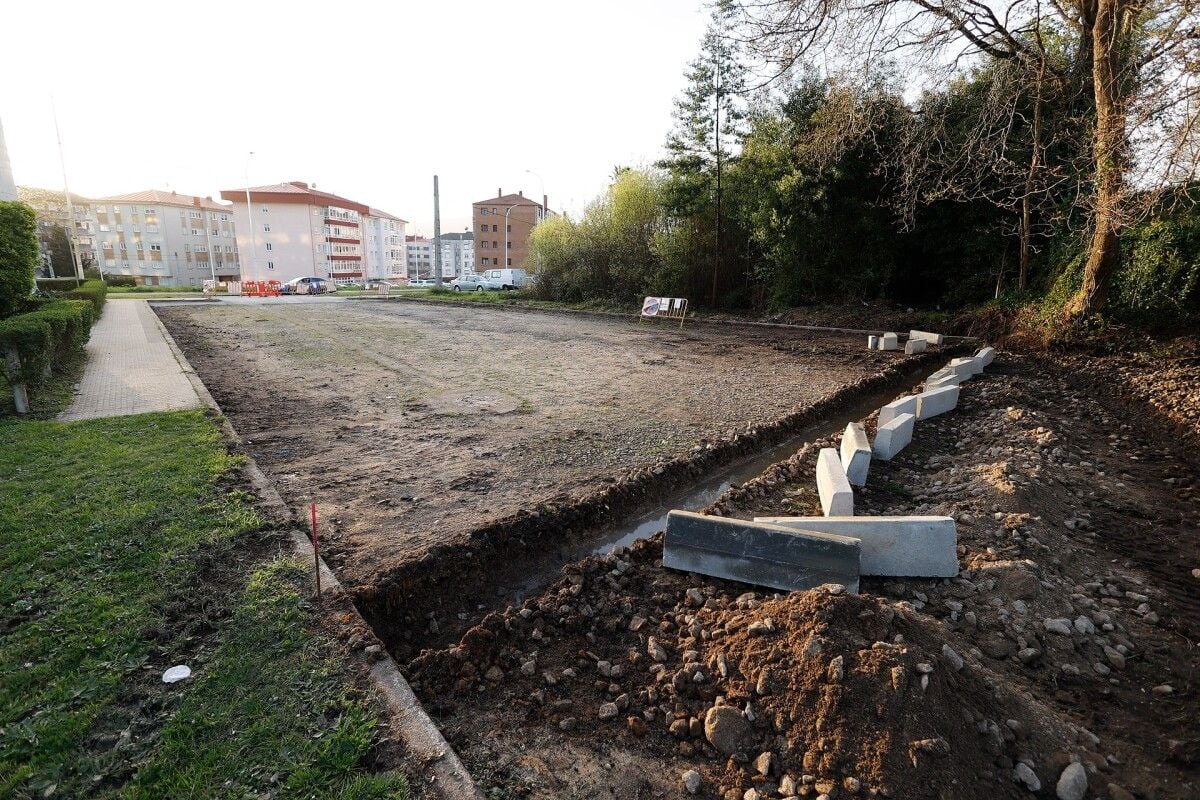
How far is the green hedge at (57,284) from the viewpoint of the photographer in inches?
840

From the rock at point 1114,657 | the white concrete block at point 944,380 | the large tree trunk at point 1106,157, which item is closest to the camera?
the rock at point 1114,657

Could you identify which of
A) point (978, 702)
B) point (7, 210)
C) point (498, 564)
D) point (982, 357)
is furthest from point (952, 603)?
point (7, 210)

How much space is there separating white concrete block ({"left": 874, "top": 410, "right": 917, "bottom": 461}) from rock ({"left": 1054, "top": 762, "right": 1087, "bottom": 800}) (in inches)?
151

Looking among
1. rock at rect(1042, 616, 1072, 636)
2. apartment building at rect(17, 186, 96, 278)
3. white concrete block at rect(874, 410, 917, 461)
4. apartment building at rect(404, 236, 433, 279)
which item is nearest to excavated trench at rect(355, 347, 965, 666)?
white concrete block at rect(874, 410, 917, 461)

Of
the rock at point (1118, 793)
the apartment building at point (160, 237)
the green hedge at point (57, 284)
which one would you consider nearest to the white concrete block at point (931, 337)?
the rock at point (1118, 793)

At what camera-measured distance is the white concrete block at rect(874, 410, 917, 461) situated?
5.82 m

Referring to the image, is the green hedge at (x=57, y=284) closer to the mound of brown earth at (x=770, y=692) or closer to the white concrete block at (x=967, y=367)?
the mound of brown earth at (x=770, y=692)

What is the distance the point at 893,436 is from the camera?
589 cm

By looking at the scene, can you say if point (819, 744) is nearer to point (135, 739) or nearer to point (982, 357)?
point (135, 739)

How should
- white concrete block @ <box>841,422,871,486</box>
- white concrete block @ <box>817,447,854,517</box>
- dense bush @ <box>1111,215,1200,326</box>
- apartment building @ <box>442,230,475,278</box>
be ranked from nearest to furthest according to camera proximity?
white concrete block @ <box>817,447,854,517</box>, white concrete block @ <box>841,422,871,486</box>, dense bush @ <box>1111,215,1200,326</box>, apartment building @ <box>442,230,475,278</box>

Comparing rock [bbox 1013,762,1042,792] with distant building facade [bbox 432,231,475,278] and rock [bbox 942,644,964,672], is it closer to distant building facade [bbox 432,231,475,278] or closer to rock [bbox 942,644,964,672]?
rock [bbox 942,644,964,672]

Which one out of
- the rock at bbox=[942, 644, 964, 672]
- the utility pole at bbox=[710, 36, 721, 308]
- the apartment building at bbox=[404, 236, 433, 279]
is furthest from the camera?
the apartment building at bbox=[404, 236, 433, 279]

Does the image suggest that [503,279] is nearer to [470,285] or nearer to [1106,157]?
[470,285]

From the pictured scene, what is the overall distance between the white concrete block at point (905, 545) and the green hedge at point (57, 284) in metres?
27.3
